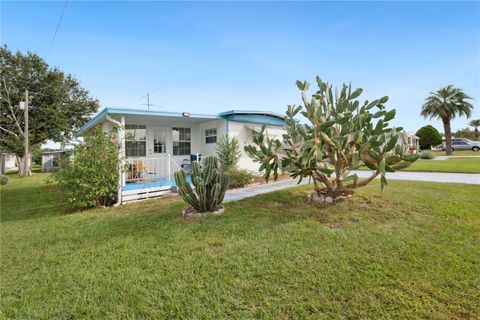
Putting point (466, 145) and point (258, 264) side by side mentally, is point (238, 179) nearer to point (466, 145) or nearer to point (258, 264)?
point (258, 264)

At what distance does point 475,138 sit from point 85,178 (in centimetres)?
6222

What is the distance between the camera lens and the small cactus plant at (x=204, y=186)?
537 cm

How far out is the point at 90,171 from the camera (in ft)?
22.3

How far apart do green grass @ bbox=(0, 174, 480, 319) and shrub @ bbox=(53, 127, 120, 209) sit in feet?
3.81

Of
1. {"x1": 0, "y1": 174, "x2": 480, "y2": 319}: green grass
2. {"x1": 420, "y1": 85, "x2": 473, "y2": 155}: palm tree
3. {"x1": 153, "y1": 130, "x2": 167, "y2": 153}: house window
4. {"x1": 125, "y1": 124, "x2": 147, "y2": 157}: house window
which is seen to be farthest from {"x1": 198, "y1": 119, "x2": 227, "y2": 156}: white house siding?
{"x1": 420, "y1": 85, "x2": 473, "y2": 155}: palm tree

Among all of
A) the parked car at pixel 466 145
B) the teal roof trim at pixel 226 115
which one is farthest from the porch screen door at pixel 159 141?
the parked car at pixel 466 145

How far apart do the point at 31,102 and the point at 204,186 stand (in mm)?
24621

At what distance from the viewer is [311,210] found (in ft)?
18.0

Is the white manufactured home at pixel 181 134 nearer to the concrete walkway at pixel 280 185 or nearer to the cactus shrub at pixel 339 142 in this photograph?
the concrete walkway at pixel 280 185

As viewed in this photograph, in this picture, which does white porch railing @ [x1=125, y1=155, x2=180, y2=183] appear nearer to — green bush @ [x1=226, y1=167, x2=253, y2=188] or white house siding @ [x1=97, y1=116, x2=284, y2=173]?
white house siding @ [x1=97, y1=116, x2=284, y2=173]

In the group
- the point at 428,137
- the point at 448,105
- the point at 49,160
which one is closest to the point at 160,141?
the point at 49,160

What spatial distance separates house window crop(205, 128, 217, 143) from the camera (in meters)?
11.7

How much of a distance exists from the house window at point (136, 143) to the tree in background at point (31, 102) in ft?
46.7

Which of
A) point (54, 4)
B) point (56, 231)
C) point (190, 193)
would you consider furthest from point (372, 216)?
point (54, 4)
